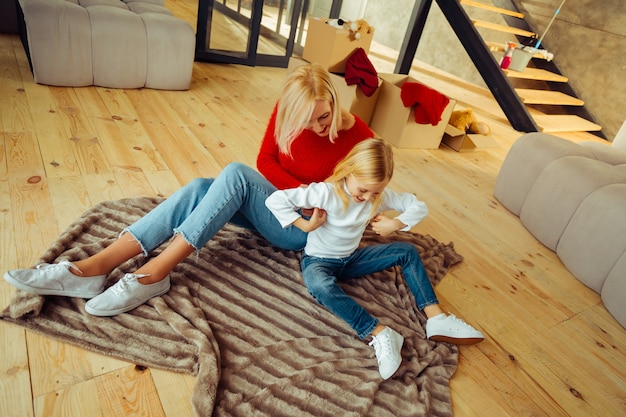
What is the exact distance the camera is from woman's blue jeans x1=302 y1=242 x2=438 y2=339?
4.58ft

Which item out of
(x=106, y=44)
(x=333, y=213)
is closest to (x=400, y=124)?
(x=333, y=213)

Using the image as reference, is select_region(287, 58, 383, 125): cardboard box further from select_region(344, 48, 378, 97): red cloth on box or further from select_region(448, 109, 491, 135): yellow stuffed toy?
select_region(448, 109, 491, 135): yellow stuffed toy

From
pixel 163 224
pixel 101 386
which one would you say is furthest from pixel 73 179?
pixel 101 386

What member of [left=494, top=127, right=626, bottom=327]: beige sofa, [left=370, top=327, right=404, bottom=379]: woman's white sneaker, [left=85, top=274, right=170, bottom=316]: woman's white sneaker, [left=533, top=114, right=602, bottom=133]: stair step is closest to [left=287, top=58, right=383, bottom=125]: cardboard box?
[left=494, top=127, right=626, bottom=327]: beige sofa

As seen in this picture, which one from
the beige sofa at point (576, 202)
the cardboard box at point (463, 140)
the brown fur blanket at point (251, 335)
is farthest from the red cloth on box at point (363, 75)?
the brown fur blanket at point (251, 335)

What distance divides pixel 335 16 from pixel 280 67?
778mm

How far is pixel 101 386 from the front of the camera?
3.54 ft

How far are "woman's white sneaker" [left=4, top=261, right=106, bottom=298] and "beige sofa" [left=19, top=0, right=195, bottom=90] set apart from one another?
185cm

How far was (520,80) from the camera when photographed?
4863 mm

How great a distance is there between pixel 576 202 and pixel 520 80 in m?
3.34

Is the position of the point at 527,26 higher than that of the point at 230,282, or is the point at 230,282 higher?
the point at 527,26

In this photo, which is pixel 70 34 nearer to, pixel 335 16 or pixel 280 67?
pixel 280 67

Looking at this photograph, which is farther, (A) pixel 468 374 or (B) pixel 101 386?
(A) pixel 468 374

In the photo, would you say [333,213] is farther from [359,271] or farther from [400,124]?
[400,124]
